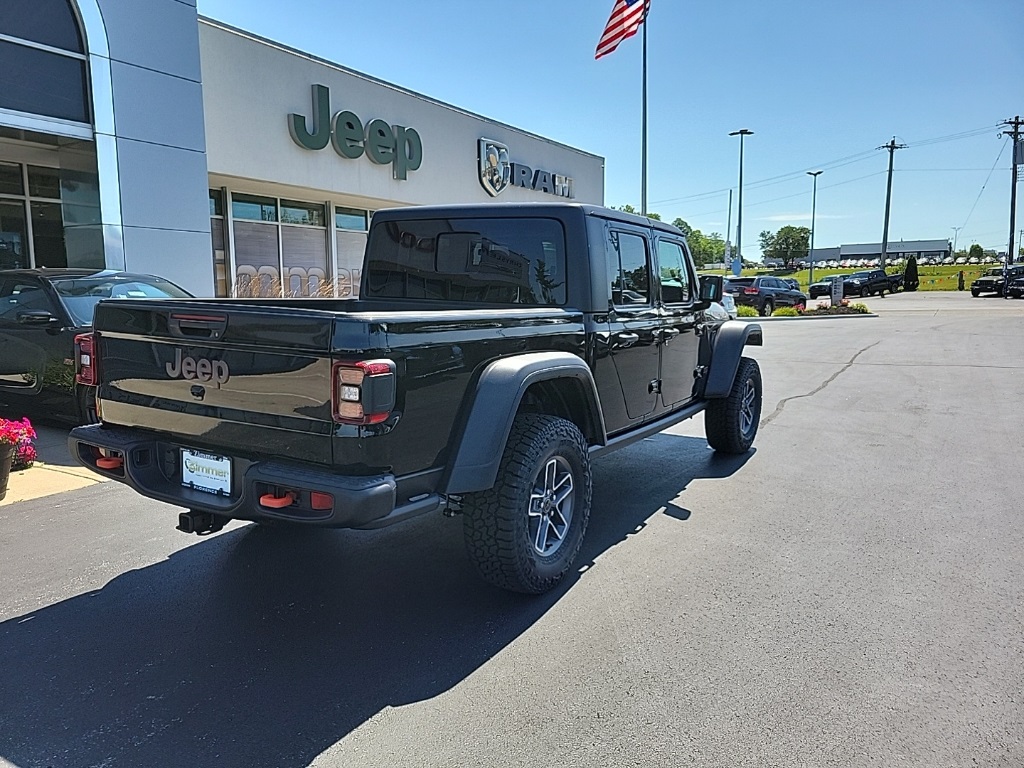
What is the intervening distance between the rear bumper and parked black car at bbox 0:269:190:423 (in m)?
3.56

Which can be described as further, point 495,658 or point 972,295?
point 972,295

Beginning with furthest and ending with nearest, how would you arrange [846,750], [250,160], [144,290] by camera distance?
[250,160] → [144,290] → [846,750]

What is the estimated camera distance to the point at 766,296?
101 feet

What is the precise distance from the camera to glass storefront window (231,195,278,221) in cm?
1522

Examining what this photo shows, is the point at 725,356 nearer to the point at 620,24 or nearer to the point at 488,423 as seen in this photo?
the point at 488,423

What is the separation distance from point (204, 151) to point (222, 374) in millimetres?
8963

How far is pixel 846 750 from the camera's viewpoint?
2.50 metres

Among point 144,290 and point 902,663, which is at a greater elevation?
point 144,290

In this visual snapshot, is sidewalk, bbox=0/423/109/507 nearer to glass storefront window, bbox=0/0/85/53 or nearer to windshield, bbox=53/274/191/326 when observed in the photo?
windshield, bbox=53/274/191/326

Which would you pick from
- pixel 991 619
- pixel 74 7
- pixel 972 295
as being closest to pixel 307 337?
pixel 991 619

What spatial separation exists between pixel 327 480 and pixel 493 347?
104 cm

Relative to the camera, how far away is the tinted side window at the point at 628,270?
15.3ft

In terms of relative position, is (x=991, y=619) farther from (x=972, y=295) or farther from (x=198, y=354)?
(x=972, y=295)

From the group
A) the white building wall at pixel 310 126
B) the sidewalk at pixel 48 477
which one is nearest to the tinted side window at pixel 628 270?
the sidewalk at pixel 48 477
